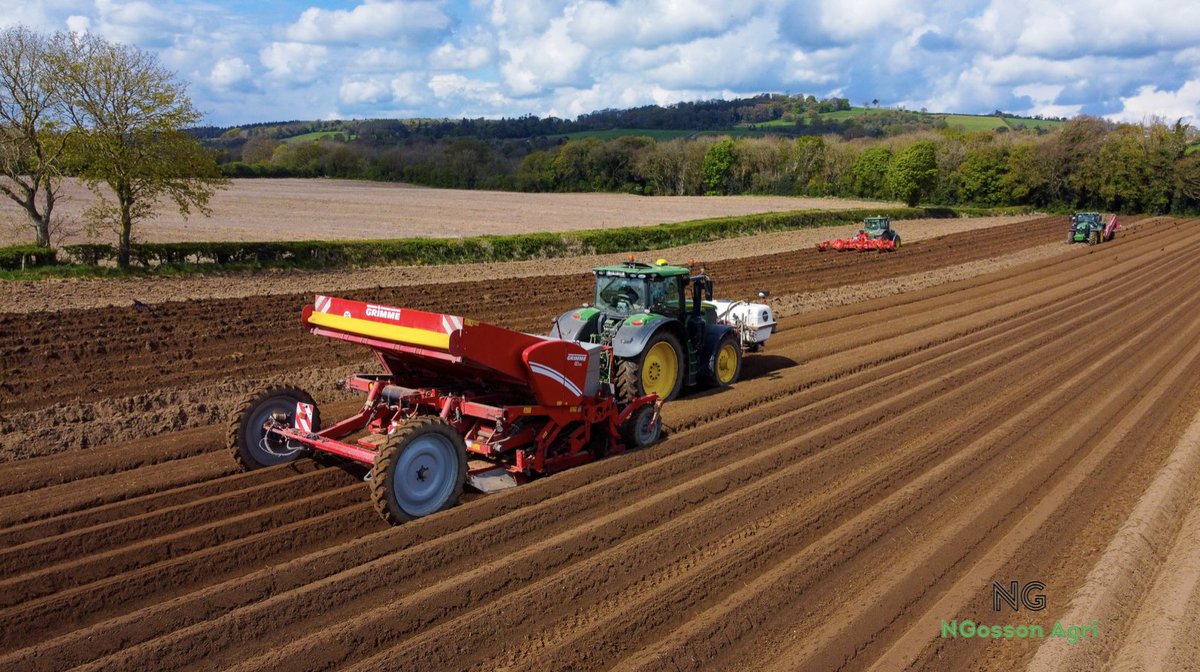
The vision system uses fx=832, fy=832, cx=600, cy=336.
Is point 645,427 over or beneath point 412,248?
beneath

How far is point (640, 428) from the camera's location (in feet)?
29.6

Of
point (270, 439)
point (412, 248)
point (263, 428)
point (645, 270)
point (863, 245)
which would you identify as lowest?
point (270, 439)

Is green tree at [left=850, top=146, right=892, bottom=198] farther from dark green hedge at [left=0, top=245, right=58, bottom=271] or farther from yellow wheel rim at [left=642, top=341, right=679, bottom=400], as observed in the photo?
yellow wheel rim at [left=642, top=341, right=679, bottom=400]

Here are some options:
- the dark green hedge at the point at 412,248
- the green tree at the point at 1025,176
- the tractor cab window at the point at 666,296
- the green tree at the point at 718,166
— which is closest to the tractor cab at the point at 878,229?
the dark green hedge at the point at 412,248

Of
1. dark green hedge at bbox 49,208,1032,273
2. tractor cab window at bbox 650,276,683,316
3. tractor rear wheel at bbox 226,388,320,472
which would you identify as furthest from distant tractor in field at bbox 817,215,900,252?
tractor rear wheel at bbox 226,388,320,472

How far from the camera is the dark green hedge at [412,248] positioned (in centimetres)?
2383

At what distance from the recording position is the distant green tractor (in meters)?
9.85

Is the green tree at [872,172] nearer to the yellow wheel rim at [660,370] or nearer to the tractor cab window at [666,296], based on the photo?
the tractor cab window at [666,296]

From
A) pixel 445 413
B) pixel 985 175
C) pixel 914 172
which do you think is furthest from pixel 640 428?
pixel 985 175

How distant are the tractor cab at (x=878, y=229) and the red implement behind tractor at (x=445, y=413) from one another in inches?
1091

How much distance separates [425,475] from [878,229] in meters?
30.8

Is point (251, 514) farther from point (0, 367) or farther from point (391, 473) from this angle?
point (0, 367)

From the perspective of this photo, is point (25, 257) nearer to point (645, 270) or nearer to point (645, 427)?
point (645, 270)

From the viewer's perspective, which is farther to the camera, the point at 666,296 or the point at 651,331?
the point at 666,296
